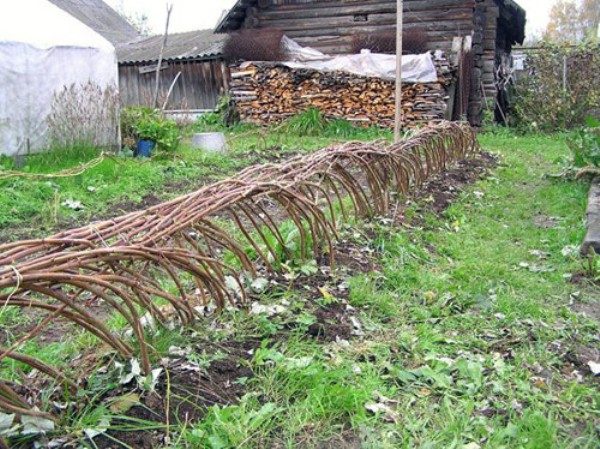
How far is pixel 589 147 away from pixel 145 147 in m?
6.50

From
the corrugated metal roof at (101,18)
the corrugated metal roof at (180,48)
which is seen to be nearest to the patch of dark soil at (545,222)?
the corrugated metal roof at (180,48)

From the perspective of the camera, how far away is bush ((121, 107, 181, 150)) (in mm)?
9531

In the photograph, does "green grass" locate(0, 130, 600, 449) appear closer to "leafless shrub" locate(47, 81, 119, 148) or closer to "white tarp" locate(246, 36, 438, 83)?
"leafless shrub" locate(47, 81, 119, 148)

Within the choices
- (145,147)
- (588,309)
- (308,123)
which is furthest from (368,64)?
(588,309)

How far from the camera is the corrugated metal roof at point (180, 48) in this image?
725 inches

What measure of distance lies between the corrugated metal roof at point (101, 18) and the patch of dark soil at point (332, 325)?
1169 inches

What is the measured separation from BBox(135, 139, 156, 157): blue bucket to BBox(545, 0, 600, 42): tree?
163 feet

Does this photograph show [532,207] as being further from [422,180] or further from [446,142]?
[446,142]

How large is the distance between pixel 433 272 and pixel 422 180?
2.52 metres

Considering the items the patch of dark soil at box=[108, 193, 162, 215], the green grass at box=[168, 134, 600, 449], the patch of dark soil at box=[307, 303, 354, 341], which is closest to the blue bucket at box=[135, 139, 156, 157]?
the patch of dark soil at box=[108, 193, 162, 215]

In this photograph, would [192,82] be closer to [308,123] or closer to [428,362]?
[308,123]

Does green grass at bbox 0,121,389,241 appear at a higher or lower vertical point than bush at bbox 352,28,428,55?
lower

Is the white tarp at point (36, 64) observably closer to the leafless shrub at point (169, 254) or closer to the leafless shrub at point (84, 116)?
the leafless shrub at point (84, 116)

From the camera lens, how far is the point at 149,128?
377 inches
